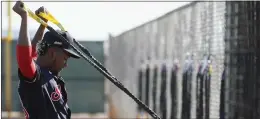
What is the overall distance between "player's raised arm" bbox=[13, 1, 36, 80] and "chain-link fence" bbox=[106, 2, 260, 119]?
7.45ft

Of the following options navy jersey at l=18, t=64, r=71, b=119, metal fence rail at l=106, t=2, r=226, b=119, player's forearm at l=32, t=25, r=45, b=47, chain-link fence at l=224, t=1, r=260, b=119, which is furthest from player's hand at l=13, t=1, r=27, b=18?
metal fence rail at l=106, t=2, r=226, b=119

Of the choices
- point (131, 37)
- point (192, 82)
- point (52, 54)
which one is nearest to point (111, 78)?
point (52, 54)

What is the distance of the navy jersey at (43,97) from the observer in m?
3.84

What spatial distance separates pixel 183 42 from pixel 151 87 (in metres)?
2.60

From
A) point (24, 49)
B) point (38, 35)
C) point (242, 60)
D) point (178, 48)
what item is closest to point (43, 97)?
point (24, 49)

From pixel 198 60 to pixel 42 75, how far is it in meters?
3.44

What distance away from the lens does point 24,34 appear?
146 inches

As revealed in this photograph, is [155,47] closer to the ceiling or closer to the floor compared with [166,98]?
closer to the ceiling

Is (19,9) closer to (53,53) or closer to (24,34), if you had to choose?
(24,34)

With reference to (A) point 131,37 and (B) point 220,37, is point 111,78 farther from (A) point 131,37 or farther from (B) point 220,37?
(A) point 131,37

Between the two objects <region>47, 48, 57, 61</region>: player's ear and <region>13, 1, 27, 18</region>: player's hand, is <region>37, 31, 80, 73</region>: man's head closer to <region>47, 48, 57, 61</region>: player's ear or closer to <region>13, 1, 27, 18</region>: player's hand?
<region>47, 48, 57, 61</region>: player's ear

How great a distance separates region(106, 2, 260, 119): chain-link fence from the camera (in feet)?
19.0

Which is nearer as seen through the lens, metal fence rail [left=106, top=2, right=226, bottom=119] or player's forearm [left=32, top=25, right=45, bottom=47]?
player's forearm [left=32, top=25, right=45, bottom=47]

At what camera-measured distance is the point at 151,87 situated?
1058 centimetres
